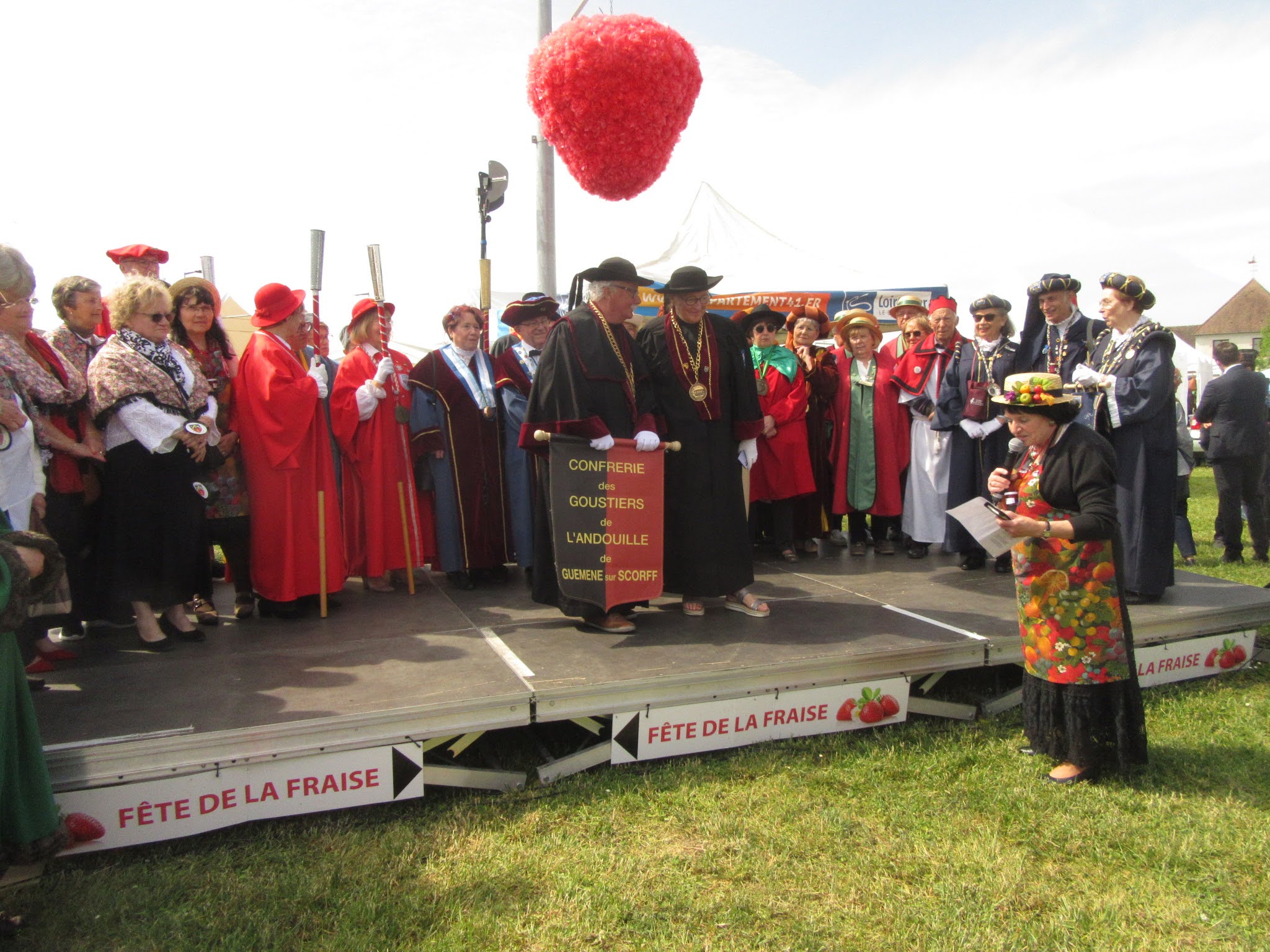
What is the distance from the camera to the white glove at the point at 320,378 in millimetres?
4770

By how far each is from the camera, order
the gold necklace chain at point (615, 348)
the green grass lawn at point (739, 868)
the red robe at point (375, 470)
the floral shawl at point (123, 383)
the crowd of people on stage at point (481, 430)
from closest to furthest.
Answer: the green grass lawn at point (739, 868), the floral shawl at point (123, 383), the crowd of people on stage at point (481, 430), the gold necklace chain at point (615, 348), the red robe at point (375, 470)

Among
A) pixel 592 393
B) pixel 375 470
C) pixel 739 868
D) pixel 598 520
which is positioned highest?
pixel 592 393

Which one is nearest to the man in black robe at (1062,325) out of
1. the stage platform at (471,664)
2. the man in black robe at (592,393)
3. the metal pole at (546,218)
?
the stage platform at (471,664)

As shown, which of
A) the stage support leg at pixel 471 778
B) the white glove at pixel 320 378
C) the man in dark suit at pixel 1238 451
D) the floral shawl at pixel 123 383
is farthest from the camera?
the man in dark suit at pixel 1238 451

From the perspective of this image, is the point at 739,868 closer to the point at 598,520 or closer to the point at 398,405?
the point at 598,520

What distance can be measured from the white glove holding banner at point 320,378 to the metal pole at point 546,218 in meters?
3.42

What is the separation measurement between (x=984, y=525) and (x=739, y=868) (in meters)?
1.50

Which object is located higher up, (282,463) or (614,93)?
(614,93)

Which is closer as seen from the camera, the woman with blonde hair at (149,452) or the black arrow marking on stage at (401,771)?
the black arrow marking on stage at (401,771)

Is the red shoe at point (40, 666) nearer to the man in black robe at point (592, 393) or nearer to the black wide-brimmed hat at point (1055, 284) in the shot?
the man in black robe at point (592, 393)

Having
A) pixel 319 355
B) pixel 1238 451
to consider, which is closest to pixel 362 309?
pixel 319 355

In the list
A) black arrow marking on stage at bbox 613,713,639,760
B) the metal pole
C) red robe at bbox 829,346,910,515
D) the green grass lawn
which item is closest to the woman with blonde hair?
the green grass lawn

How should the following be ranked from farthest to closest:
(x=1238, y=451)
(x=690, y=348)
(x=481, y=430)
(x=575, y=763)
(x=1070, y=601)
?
(x=1238, y=451) → (x=481, y=430) → (x=690, y=348) → (x=575, y=763) → (x=1070, y=601)

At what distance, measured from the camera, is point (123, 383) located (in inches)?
154
